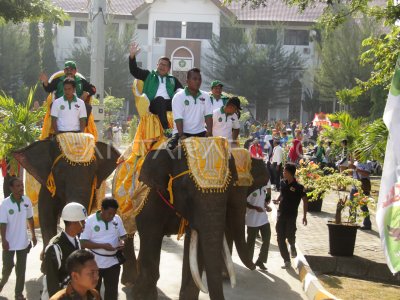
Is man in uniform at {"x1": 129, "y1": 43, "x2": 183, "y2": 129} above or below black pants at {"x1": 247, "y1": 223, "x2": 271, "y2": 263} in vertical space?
above

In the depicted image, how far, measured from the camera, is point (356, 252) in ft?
45.3

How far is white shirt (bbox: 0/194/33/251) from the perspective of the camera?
9570 millimetres

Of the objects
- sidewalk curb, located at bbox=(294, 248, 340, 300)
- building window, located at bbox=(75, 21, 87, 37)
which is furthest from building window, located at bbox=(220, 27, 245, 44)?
sidewalk curb, located at bbox=(294, 248, 340, 300)

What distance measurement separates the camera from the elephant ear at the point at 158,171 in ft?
29.2

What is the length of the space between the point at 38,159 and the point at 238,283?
3288mm

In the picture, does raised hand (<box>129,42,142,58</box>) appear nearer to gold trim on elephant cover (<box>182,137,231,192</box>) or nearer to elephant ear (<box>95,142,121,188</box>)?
elephant ear (<box>95,142,121,188</box>)

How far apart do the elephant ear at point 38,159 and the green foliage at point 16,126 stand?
11.6 feet

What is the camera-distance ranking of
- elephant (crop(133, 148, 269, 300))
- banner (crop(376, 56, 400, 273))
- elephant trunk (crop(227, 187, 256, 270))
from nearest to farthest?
1. banner (crop(376, 56, 400, 273))
2. elephant (crop(133, 148, 269, 300))
3. elephant trunk (crop(227, 187, 256, 270))

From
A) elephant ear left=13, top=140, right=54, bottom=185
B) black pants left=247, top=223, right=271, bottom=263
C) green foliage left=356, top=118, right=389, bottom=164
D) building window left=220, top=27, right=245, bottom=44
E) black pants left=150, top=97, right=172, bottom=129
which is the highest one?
building window left=220, top=27, right=245, bottom=44

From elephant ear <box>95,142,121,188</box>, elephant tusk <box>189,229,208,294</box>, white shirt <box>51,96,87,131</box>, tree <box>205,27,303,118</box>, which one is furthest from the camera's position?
tree <box>205,27,303,118</box>

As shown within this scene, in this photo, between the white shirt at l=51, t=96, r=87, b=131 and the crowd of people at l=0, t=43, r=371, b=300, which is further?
the white shirt at l=51, t=96, r=87, b=131

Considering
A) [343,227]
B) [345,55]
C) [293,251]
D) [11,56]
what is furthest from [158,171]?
[11,56]

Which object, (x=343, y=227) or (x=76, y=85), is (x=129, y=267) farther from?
(x=343, y=227)

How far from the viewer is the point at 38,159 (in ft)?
36.0
